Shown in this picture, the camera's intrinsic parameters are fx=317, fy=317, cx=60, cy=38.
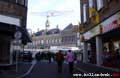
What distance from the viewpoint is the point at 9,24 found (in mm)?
26859

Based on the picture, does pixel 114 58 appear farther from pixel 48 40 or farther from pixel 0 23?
pixel 48 40

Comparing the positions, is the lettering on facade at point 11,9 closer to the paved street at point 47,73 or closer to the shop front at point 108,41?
the paved street at point 47,73

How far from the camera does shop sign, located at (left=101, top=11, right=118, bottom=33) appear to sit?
23089 millimetres

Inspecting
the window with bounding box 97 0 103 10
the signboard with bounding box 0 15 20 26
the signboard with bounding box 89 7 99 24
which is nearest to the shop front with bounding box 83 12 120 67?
the signboard with bounding box 89 7 99 24

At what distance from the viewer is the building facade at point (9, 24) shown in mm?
27047

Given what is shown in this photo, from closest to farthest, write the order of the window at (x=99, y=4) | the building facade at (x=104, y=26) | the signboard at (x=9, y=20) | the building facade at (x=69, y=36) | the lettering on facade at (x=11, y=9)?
the building facade at (x=104, y=26) → the signboard at (x=9, y=20) → the lettering on facade at (x=11, y=9) → the window at (x=99, y=4) → the building facade at (x=69, y=36)

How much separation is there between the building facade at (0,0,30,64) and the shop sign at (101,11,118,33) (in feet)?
24.7

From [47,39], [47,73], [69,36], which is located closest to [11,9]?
[47,73]

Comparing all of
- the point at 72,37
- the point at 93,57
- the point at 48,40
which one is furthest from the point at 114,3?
the point at 48,40

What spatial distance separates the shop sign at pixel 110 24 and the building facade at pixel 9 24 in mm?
7523

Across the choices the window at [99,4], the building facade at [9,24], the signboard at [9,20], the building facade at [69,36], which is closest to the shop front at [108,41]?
the window at [99,4]

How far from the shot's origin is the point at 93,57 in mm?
39281

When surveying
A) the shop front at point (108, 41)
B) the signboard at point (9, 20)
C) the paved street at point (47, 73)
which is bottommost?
the paved street at point (47, 73)

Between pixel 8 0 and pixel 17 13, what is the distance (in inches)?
75.7
